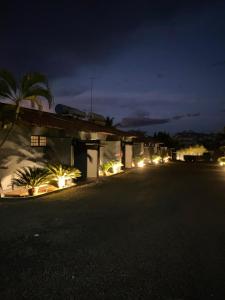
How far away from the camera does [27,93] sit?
10.5 meters

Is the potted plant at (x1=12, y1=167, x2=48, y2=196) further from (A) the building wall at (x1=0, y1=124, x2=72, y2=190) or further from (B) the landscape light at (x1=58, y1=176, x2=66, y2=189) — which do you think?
(B) the landscape light at (x1=58, y1=176, x2=66, y2=189)

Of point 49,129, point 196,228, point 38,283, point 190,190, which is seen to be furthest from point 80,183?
point 38,283

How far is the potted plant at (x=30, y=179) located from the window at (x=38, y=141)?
136cm

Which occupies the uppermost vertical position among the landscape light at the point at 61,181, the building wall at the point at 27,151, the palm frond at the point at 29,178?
the building wall at the point at 27,151

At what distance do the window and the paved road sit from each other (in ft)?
14.8

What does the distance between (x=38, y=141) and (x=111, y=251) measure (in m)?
9.73

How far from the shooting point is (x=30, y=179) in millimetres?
11547

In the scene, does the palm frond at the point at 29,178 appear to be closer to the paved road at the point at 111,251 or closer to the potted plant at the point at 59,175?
the potted plant at the point at 59,175

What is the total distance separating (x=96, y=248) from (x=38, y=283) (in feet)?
5.38

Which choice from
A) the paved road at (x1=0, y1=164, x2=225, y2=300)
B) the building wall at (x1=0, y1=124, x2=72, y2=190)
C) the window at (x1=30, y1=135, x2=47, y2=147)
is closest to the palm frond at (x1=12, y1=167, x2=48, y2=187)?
the building wall at (x1=0, y1=124, x2=72, y2=190)

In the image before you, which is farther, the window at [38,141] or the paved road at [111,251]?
the window at [38,141]

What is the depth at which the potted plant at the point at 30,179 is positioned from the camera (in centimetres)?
1146

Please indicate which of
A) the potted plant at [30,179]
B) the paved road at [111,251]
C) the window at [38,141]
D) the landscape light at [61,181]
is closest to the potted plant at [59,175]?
the landscape light at [61,181]

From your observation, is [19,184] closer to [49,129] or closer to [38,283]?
[49,129]
